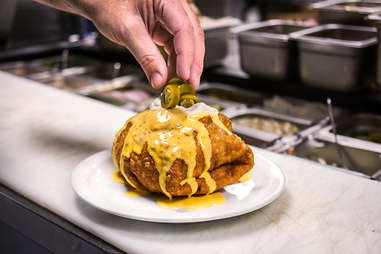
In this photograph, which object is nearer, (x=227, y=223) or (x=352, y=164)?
(x=227, y=223)

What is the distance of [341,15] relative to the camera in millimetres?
2664

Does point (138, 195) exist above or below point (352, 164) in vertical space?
above

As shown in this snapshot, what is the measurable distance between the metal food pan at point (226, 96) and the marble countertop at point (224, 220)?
0.93 metres

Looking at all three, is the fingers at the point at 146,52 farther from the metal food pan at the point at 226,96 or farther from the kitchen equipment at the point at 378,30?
the metal food pan at the point at 226,96

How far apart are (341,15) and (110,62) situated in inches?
66.9

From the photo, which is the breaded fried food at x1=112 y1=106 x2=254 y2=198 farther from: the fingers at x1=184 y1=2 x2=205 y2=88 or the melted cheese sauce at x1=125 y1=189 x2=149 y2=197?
the fingers at x1=184 y1=2 x2=205 y2=88

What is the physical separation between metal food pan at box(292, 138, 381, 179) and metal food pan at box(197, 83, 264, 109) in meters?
0.61

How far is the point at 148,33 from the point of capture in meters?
1.39

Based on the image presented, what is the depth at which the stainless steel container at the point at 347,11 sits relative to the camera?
261 cm

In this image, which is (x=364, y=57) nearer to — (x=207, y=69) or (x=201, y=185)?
(x=207, y=69)

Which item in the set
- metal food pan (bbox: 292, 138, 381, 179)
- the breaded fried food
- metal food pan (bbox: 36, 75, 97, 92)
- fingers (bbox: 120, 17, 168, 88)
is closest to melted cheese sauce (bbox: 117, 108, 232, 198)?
the breaded fried food

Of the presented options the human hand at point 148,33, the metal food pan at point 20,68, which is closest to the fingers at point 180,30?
the human hand at point 148,33

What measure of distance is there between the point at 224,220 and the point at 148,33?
61 centimetres

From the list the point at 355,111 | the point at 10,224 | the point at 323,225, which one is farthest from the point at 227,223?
the point at 355,111
